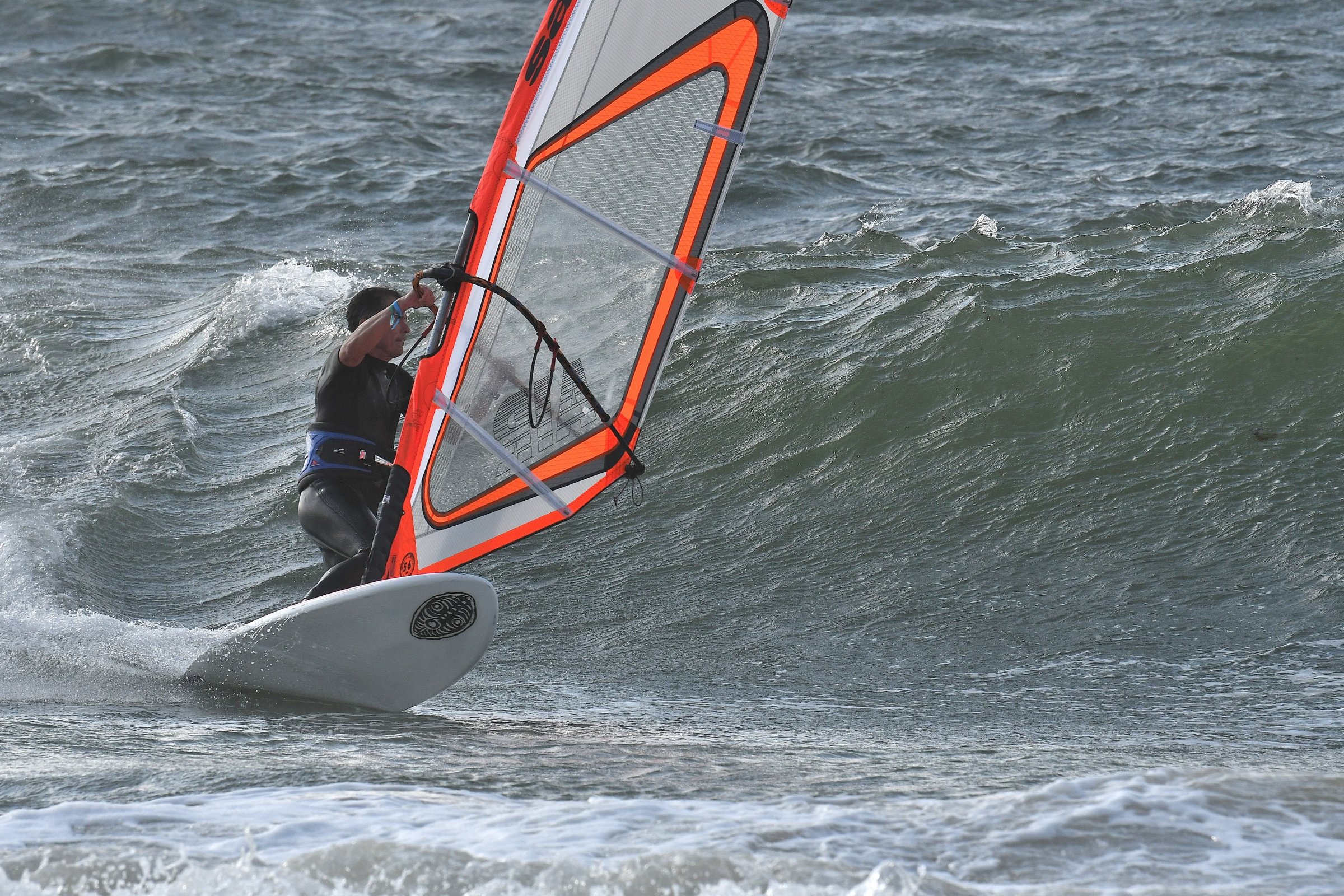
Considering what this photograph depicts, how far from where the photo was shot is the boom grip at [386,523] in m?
4.84

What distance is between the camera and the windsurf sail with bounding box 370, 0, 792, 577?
4.88 meters

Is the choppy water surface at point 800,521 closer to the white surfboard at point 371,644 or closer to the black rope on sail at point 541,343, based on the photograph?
the white surfboard at point 371,644

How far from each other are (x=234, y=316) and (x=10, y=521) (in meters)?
3.40

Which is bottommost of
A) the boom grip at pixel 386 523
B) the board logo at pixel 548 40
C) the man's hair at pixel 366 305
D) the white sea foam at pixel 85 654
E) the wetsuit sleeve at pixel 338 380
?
the white sea foam at pixel 85 654

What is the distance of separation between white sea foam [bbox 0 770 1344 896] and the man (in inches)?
75.5

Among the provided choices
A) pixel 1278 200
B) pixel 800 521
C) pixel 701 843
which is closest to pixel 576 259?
pixel 800 521

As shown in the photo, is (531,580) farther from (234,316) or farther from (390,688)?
(234,316)

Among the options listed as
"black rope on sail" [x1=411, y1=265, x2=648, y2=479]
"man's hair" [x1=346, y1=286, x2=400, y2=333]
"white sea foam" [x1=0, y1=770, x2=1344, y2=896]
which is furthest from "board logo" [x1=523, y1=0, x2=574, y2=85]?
"white sea foam" [x1=0, y1=770, x2=1344, y2=896]

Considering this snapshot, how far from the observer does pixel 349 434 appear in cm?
528

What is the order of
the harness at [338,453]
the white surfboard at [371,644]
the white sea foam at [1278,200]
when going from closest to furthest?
the white surfboard at [371,644] → the harness at [338,453] → the white sea foam at [1278,200]

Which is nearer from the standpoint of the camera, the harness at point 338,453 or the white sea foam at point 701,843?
the white sea foam at point 701,843

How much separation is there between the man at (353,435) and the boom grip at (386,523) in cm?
24

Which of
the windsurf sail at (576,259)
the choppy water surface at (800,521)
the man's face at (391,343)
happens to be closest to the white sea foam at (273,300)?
the choppy water surface at (800,521)

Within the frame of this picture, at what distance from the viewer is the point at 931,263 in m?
9.62
